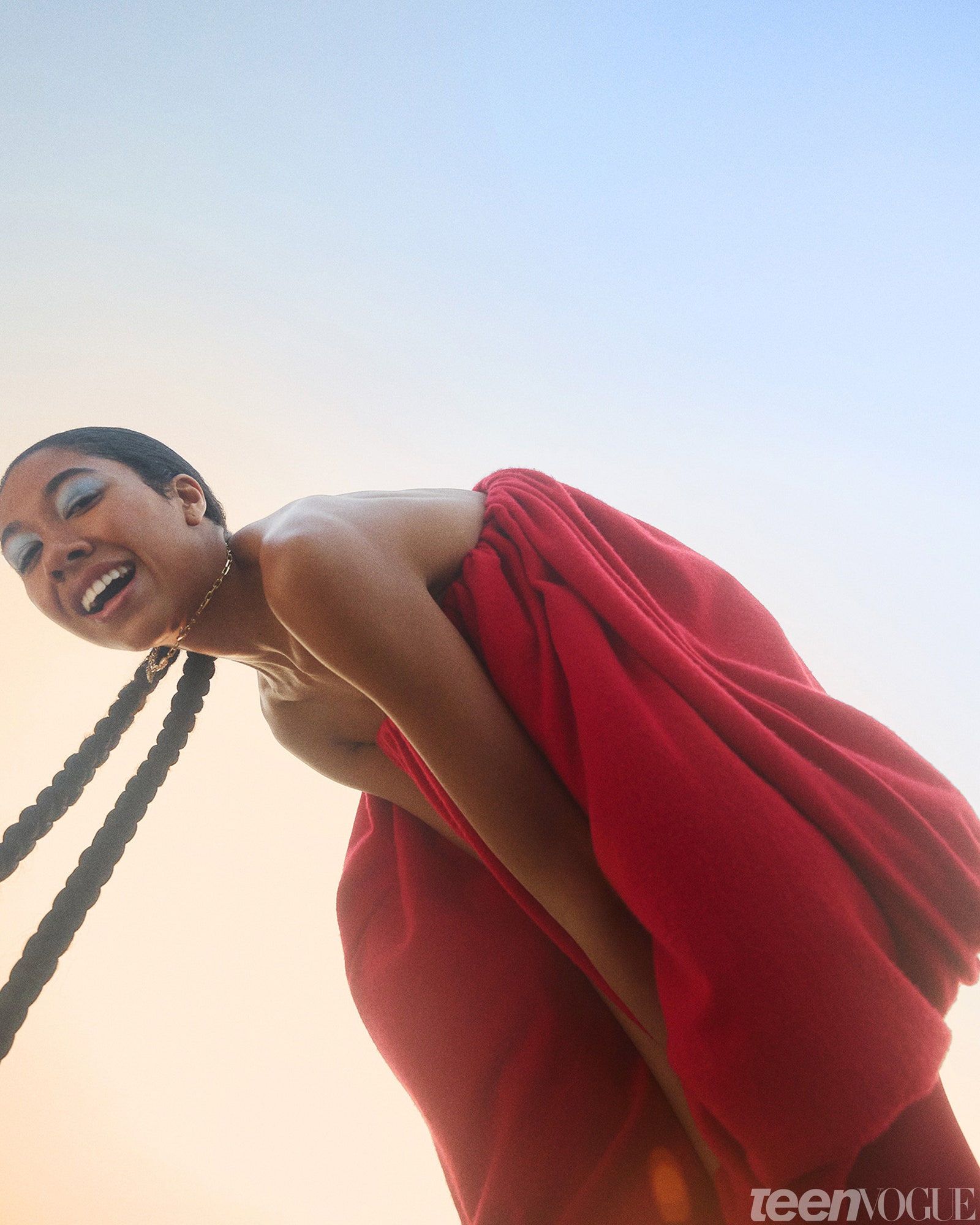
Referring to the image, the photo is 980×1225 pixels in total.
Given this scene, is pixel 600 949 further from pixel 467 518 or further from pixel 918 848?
pixel 467 518

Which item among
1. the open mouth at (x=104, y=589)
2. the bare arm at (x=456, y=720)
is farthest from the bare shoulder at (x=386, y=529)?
the open mouth at (x=104, y=589)

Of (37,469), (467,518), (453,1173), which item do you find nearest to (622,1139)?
(453,1173)

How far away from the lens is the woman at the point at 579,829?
1.44ft

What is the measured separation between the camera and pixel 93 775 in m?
0.71

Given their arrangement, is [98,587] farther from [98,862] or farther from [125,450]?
[98,862]

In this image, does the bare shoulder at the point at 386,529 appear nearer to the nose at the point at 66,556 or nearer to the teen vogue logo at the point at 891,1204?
the nose at the point at 66,556

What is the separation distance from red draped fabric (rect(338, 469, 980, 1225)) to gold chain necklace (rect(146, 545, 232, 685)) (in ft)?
0.75

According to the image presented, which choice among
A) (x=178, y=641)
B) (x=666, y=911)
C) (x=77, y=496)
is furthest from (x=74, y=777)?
(x=666, y=911)

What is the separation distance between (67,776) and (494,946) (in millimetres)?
442

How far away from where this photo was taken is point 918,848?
0.50m

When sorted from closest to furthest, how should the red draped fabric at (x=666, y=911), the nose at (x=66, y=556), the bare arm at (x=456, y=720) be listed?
the red draped fabric at (x=666, y=911)
the bare arm at (x=456, y=720)
the nose at (x=66, y=556)

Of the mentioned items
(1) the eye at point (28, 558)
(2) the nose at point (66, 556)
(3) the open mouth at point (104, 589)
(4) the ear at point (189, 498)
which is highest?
(4) the ear at point (189, 498)

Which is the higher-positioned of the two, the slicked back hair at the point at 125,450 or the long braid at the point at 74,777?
the slicked back hair at the point at 125,450

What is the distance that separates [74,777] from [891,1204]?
71 cm
